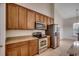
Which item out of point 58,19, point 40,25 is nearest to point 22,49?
point 40,25

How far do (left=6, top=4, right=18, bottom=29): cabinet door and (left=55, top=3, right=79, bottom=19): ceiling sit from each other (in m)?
0.82

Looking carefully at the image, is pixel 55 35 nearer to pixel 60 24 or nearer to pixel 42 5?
pixel 60 24

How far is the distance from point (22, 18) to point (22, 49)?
0.61m

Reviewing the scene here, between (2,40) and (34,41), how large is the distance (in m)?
0.63

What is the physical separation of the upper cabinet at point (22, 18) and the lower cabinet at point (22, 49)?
1.08 feet

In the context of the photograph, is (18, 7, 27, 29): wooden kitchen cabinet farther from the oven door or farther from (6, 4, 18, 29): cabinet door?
the oven door

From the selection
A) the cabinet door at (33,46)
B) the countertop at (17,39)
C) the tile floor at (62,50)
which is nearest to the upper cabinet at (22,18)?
the countertop at (17,39)

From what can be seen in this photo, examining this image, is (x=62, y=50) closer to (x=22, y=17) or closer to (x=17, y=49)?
(x=17, y=49)

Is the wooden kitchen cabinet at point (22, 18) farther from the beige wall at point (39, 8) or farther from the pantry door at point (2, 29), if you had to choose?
the pantry door at point (2, 29)

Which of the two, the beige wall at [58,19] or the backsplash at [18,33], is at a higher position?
the beige wall at [58,19]

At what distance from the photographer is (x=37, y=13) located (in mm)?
2295

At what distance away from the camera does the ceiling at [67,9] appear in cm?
215

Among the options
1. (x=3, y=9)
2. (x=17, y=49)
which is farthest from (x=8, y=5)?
(x=17, y=49)

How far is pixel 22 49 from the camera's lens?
223 centimetres
